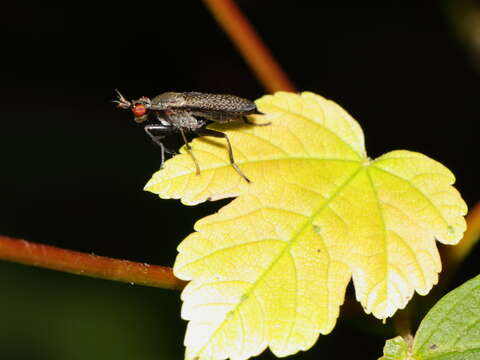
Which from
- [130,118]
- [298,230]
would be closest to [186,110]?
[298,230]

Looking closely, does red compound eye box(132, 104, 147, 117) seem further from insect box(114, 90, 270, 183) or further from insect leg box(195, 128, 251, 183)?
insect leg box(195, 128, 251, 183)

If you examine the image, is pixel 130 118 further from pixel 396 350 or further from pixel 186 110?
pixel 396 350

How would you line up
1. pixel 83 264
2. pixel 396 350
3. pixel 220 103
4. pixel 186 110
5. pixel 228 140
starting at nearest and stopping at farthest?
1. pixel 83 264
2. pixel 396 350
3. pixel 228 140
4. pixel 220 103
5. pixel 186 110

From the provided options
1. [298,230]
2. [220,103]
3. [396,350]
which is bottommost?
[396,350]

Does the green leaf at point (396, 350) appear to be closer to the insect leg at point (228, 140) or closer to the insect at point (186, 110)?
the insect leg at point (228, 140)

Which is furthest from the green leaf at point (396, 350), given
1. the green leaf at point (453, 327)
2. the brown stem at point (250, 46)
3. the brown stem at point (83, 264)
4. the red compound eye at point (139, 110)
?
the red compound eye at point (139, 110)
